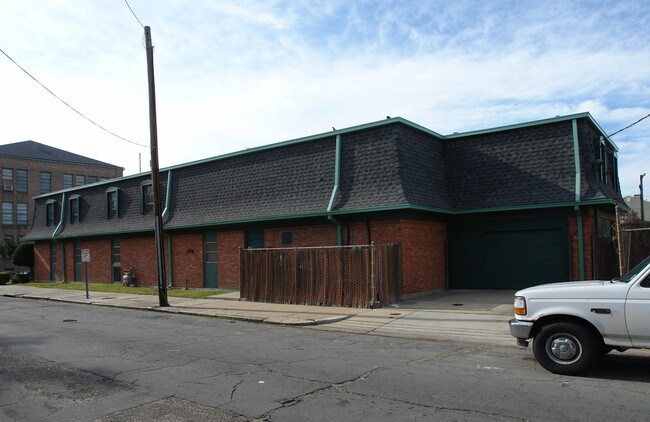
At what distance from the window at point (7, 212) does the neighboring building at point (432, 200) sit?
5004 cm

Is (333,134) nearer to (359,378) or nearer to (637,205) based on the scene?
(359,378)

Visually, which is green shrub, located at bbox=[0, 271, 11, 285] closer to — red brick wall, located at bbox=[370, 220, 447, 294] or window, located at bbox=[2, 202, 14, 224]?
red brick wall, located at bbox=[370, 220, 447, 294]

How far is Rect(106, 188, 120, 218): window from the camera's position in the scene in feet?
93.0

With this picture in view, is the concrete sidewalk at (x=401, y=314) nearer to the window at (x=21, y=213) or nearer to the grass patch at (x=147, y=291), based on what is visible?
the grass patch at (x=147, y=291)

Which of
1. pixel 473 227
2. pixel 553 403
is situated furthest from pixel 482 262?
pixel 553 403

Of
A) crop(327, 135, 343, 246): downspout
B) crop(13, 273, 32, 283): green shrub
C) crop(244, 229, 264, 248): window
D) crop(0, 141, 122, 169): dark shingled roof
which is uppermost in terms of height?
crop(0, 141, 122, 169): dark shingled roof

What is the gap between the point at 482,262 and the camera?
18391mm

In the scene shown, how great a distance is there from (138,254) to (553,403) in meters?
24.1

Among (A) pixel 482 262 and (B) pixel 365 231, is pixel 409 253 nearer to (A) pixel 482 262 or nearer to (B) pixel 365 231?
(B) pixel 365 231

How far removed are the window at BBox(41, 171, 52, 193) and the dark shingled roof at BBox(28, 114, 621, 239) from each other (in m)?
51.5

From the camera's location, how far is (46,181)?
6544 centimetres

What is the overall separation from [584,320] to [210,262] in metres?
17.8

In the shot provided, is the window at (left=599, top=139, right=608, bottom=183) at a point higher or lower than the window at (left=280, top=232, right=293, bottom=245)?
higher

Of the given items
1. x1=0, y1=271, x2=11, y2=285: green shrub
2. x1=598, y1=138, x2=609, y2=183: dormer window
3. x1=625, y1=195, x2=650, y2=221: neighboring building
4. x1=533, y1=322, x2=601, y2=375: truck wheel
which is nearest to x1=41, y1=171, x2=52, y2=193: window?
x1=0, y1=271, x2=11, y2=285: green shrub
